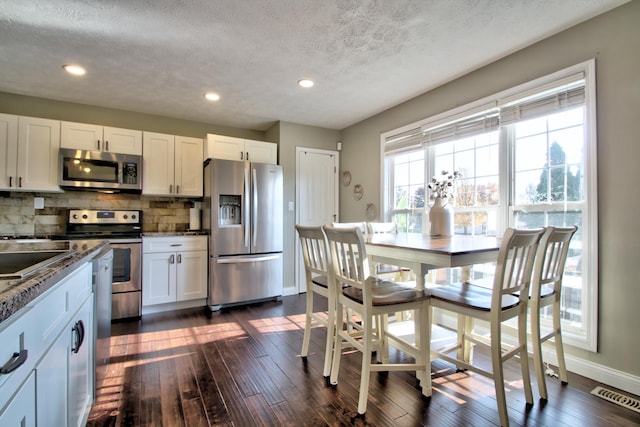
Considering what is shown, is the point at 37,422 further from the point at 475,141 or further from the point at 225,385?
the point at 475,141

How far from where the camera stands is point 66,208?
3553 mm

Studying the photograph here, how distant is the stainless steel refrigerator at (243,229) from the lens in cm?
361

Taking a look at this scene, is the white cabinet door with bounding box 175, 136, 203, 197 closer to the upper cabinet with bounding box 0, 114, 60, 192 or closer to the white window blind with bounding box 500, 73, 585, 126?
the upper cabinet with bounding box 0, 114, 60, 192

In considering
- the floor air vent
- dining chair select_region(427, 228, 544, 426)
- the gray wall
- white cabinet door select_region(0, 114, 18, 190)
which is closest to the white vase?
dining chair select_region(427, 228, 544, 426)

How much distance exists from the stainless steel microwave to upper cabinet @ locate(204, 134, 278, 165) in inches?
31.8

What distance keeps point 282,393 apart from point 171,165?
300 cm

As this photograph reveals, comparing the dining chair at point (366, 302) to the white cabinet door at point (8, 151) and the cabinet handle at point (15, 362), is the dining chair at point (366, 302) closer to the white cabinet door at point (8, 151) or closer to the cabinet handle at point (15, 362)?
the cabinet handle at point (15, 362)

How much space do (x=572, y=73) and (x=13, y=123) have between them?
16.1ft

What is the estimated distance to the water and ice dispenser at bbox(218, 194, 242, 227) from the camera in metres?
3.68

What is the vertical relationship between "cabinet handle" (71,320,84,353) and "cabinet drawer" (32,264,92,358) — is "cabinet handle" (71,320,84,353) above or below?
below

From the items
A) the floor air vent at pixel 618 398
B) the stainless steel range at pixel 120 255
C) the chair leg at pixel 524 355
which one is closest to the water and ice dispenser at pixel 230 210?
the stainless steel range at pixel 120 255

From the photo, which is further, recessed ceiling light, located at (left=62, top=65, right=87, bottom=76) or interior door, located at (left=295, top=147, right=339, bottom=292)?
interior door, located at (left=295, top=147, right=339, bottom=292)

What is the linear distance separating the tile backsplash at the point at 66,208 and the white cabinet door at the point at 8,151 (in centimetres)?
33

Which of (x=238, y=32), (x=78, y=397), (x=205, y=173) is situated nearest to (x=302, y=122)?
(x=205, y=173)
